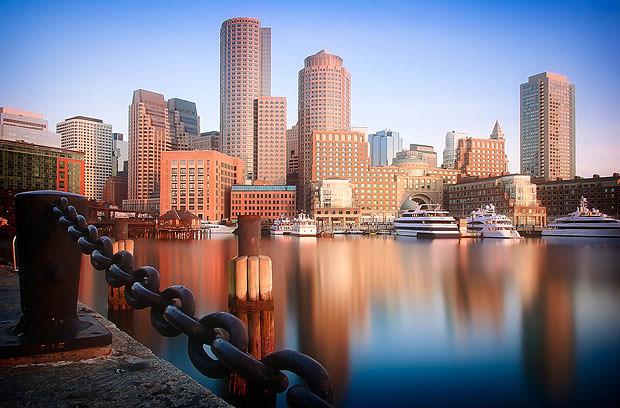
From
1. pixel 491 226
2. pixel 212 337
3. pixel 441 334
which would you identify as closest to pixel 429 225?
pixel 491 226

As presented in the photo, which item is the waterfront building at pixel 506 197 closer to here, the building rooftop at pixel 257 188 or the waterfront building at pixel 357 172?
the waterfront building at pixel 357 172

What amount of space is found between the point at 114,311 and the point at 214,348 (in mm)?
19383

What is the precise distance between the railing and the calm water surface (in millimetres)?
9086

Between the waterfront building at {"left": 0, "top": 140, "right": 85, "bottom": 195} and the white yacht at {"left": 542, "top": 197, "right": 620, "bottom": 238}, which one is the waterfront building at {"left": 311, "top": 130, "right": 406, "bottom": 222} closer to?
the white yacht at {"left": 542, "top": 197, "right": 620, "bottom": 238}

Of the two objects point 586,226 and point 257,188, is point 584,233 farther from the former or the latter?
point 257,188

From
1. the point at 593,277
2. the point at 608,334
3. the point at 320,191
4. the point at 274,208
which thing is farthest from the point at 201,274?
the point at 274,208

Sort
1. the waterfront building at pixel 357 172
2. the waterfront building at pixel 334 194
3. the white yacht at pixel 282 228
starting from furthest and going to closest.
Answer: the waterfront building at pixel 357 172, the waterfront building at pixel 334 194, the white yacht at pixel 282 228

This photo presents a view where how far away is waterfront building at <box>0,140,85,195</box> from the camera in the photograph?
366 ft

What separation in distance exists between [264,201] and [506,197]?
8630 centimetres

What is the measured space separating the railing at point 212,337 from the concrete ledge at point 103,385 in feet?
2.33

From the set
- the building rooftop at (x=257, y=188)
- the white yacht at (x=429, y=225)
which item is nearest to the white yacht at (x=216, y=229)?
the building rooftop at (x=257, y=188)

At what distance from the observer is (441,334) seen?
1839cm

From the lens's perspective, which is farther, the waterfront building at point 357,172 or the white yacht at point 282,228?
the waterfront building at point 357,172

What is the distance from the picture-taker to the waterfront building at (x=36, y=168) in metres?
112
